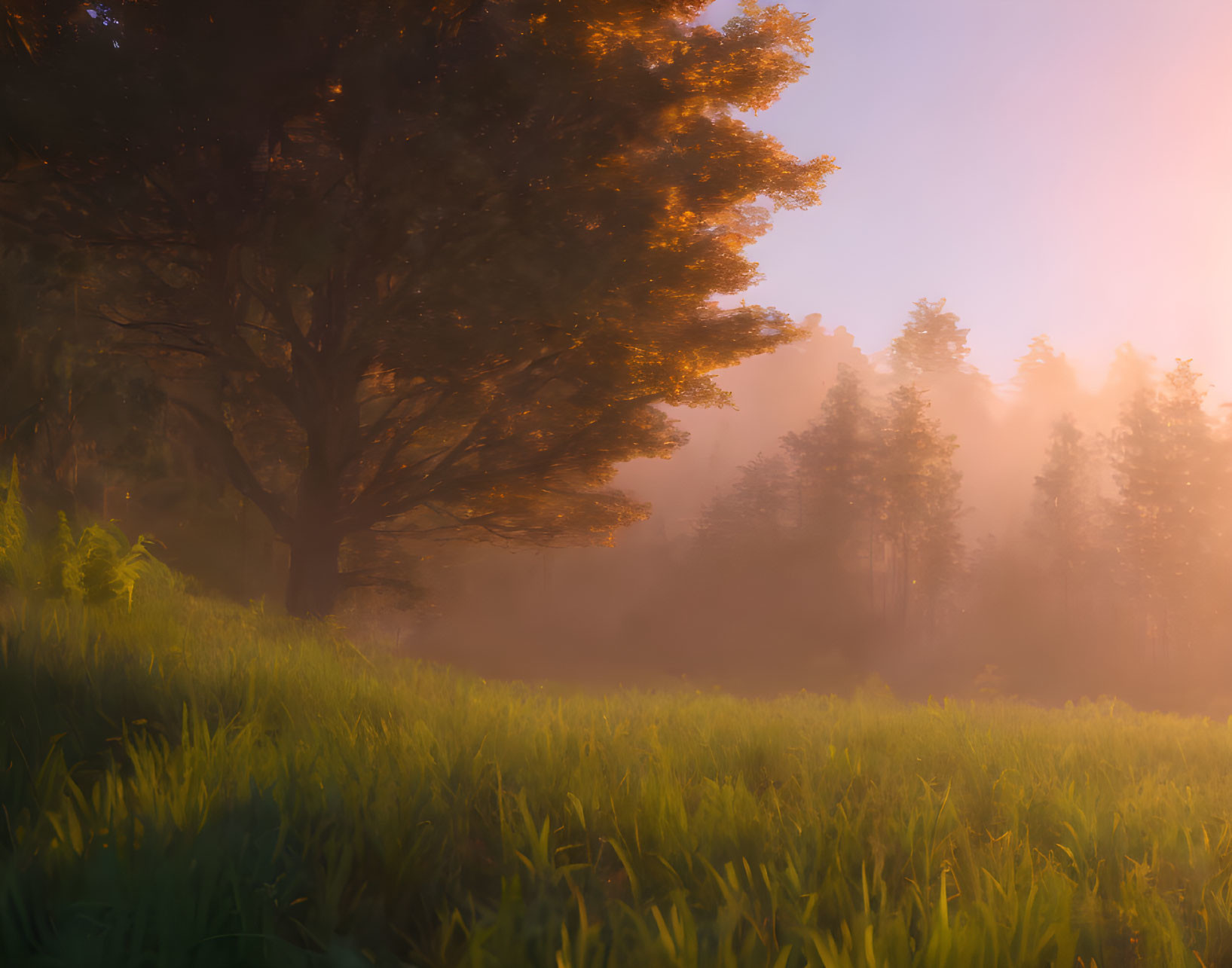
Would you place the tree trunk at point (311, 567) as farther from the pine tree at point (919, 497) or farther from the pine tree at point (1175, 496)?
the pine tree at point (1175, 496)

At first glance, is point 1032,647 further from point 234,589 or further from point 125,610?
point 125,610

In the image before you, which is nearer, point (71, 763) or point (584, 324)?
point (71, 763)

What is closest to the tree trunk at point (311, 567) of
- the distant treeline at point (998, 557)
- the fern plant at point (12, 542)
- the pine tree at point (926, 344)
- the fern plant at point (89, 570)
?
the fern plant at point (89, 570)

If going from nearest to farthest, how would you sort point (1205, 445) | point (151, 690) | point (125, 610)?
point (151, 690), point (125, 610), point (1205, 445)

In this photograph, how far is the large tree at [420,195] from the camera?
24.7 feet

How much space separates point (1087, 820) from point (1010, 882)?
1.31 meters

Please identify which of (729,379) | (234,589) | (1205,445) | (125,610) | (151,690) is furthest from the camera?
(729,379)

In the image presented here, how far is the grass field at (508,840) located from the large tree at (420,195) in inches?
213

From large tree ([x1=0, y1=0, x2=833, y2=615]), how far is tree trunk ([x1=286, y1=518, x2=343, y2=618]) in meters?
0.04

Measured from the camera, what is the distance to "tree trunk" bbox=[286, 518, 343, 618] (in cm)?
1037

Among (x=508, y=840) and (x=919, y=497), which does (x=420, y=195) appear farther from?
(x=919, y=497)

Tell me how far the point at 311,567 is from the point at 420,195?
548cm

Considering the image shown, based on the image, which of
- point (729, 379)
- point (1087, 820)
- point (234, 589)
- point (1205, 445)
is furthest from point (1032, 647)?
point (729, 379)

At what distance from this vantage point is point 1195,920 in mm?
2359
